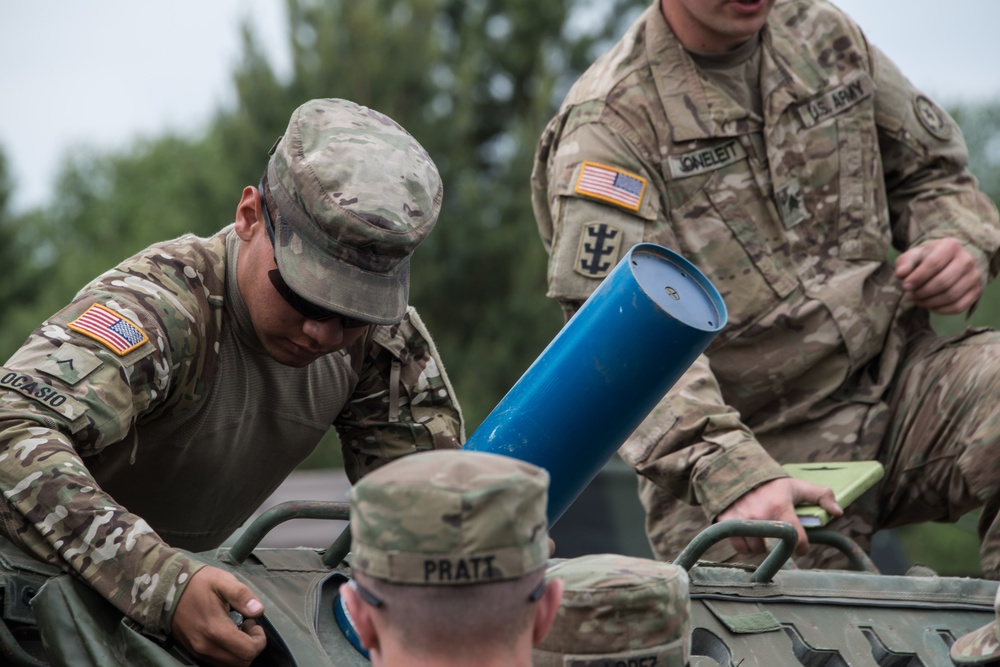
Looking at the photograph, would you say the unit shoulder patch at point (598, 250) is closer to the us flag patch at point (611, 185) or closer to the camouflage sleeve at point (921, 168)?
the us flag patch at point (611, 185)

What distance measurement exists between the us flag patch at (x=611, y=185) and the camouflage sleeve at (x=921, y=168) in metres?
0.91

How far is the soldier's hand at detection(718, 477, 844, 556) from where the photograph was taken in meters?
3.87

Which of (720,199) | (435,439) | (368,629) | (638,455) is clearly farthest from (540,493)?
(720,199)

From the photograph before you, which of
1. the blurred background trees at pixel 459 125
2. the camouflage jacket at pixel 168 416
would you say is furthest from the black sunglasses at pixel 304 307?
the blurred background trees at pixel 459 125

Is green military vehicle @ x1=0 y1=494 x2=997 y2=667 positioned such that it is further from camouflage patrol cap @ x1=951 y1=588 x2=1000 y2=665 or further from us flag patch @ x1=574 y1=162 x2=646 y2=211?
us flag patch @ x1=574 y1=162 x2=646 y2=211

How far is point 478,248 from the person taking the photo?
55.3 ft

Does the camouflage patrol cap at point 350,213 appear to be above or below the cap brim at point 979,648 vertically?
above

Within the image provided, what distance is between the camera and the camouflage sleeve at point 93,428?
2.85m

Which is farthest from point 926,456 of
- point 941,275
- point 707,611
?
point 707,611

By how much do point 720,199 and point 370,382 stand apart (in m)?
1.25

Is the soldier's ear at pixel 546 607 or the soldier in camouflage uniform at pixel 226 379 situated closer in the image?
the soldier's ear at pixel 546 607

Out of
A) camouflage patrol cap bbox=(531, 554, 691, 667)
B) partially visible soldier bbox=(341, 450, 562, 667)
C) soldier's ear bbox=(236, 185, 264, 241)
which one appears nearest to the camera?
partially visible soldier bbox=(341, 450, 562, 667)

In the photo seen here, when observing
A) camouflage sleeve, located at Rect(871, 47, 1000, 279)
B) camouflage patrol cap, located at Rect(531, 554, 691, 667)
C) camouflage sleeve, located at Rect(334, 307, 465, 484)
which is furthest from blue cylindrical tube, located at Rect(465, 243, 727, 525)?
camouflage sleeve, located at Rect(871, 47, 1000, 279)

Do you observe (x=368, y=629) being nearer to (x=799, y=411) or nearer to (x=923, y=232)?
(x=799, y=411)
